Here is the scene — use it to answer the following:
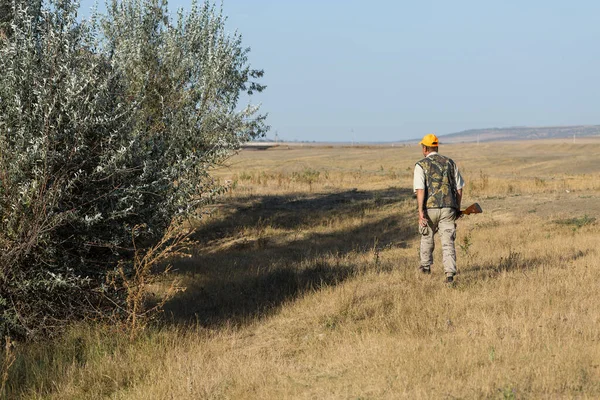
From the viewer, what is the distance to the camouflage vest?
354 inches

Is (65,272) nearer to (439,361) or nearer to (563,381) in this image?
(439,361)

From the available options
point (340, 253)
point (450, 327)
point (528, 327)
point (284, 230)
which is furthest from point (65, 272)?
point (284, 230)

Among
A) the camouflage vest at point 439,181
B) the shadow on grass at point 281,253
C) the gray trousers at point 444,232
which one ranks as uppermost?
the camouflage vest at point 439,181

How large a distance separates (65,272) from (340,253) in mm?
7211

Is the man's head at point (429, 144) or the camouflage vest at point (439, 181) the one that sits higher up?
the man's head at point (429, 144)

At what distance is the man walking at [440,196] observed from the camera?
896 cm

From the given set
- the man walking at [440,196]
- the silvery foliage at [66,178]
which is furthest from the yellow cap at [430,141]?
the silvery foliage at [66,178]

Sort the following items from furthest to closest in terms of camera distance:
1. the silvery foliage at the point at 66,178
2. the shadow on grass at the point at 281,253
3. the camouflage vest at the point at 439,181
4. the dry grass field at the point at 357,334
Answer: the shadow on grass at the point at 281,253 < the camouflage vest at the point at 439,181 < the silvery foliage at the point at 66,178 < the dry grass field at the point at 357,334

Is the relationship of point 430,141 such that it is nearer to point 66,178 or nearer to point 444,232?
point 444,232

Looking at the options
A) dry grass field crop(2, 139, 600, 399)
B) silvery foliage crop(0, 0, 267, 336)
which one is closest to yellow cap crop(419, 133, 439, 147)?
dry grass field crop(2, 139, 600, 399)

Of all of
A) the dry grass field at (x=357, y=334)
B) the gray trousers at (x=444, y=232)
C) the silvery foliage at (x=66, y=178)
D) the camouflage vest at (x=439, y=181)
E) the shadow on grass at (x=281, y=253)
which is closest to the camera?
the dry grass field at (x=357, y=334)

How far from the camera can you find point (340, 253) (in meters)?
13.9

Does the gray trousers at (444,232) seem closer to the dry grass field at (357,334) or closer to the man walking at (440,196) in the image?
the man walking at (440,196)

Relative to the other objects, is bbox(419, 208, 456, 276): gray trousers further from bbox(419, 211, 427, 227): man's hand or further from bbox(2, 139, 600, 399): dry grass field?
bbox(2, 139, 600, 399): dry grass field
